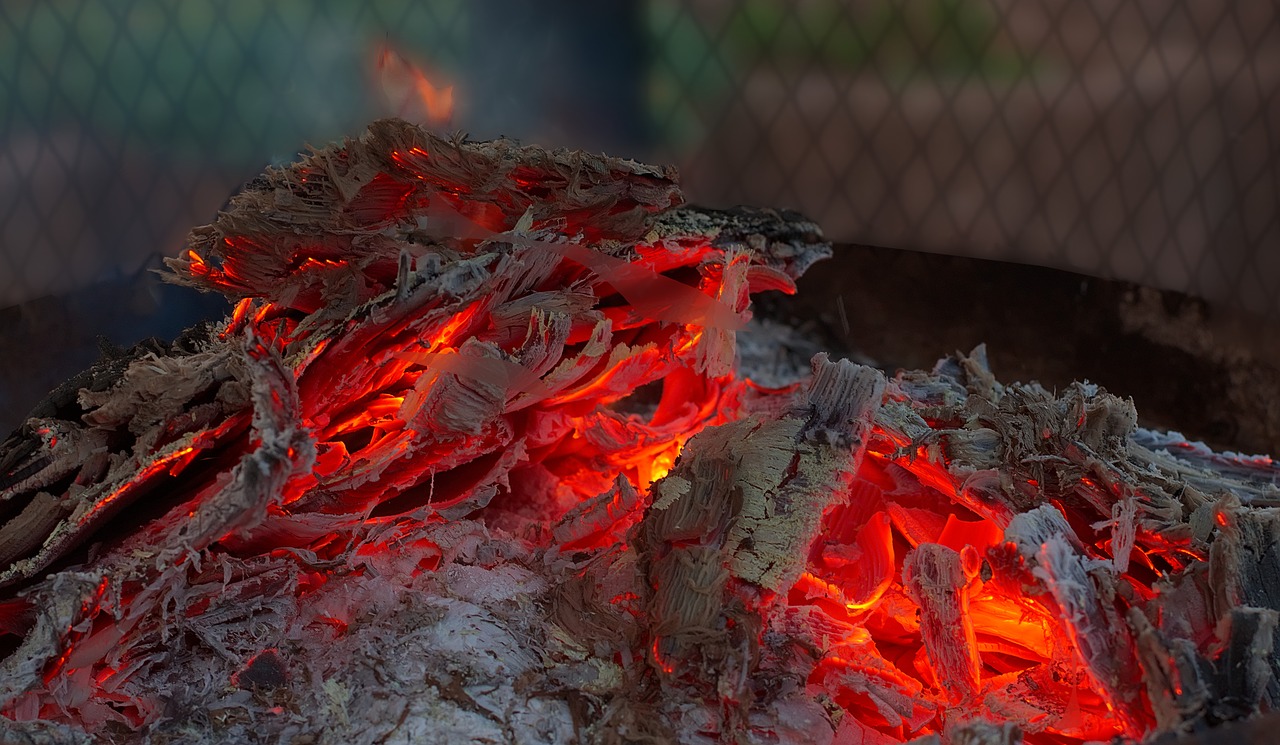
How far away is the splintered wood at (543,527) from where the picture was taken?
2.08 feet

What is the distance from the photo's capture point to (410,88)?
3.71 feet

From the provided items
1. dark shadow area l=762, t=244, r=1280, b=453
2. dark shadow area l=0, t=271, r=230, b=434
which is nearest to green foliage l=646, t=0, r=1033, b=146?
dark shadow area l=762, t=244, r=1280, b=453

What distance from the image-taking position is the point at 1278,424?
1404mm

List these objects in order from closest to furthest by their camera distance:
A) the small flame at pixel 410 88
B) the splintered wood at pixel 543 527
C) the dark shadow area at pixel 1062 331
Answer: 1. the splintered wood at pixel 543 527
2. the small flame at pixel 410 88
3. the dark shadow area at pixel 1062 331

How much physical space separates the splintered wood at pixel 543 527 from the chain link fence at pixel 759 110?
15.0 inches

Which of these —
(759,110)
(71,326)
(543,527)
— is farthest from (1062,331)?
(71,326)

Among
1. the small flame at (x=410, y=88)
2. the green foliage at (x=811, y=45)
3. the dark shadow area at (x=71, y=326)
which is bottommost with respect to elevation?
the dark shadow area at (x=71, y=326)

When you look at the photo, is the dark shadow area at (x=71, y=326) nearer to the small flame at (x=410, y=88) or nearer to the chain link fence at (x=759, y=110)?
the chain link fence at (x=759, y=110)

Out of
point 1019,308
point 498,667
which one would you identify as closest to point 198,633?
point 498,667

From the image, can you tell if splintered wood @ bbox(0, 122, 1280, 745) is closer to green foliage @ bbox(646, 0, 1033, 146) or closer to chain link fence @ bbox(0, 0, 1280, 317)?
chain link fence @ bbox(0, 0, 1280, 317)

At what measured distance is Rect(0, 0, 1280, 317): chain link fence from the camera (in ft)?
3.72

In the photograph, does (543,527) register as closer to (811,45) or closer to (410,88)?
(410,88)

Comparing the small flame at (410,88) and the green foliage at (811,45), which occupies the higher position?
the green foliage at (811,45)

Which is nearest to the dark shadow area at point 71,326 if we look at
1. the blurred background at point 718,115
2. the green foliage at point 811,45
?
the blurred background at point 718,115
